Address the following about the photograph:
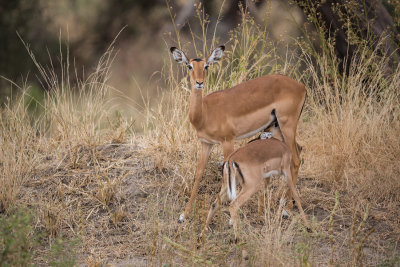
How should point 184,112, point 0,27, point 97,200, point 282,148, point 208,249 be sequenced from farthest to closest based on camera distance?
point 0,27 < point 184,112 < point 97,200 < point 282,148 < point 208,249

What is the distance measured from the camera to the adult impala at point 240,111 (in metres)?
4.75

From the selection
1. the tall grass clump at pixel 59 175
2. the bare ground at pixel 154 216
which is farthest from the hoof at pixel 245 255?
the tall grass clump at pixel 59 175

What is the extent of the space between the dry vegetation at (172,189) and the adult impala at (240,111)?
38cm

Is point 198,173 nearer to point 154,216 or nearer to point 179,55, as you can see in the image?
point 154,216

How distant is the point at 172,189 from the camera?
509 centimetres

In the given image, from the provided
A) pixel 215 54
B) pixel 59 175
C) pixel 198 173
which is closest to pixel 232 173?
pixel 198 173

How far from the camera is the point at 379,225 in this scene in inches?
186

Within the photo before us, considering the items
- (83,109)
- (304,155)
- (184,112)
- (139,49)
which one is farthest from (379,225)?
(139,49)

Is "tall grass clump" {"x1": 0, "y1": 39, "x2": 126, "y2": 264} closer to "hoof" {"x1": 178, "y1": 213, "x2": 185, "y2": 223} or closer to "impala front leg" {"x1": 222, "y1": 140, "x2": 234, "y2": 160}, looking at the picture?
"hoof" {"x1": 178, "y1": 213, "x2": 185, "y2": 223}

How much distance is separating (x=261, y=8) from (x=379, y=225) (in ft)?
18.6

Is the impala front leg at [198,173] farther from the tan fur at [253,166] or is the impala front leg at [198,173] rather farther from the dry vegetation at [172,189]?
the tan fur at [253,166]

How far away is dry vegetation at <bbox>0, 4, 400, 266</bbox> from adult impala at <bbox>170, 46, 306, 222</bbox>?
381mm

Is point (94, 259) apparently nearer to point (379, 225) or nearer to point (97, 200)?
point (97, 200)

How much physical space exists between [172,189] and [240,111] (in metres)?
0.93
